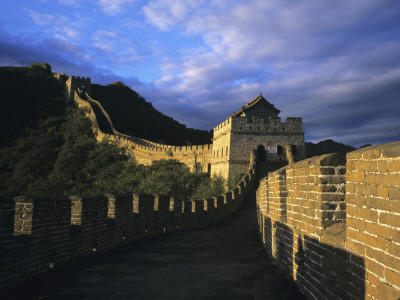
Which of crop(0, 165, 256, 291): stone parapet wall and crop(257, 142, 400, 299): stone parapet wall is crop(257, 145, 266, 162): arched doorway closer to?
crop(0, 165, 256, 291): stone parapet wall

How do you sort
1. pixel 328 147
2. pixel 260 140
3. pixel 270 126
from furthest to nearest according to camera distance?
pixel 328 147, pixel 270 126, pixel 260 140

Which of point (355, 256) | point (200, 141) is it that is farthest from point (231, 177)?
point (200, 141)

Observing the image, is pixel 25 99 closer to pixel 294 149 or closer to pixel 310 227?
pixel 294 149

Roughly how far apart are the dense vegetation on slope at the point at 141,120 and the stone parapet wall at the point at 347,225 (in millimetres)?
59969

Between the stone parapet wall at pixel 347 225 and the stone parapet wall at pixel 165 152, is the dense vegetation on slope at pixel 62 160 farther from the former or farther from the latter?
the stone parapet wall at pixel 347 225

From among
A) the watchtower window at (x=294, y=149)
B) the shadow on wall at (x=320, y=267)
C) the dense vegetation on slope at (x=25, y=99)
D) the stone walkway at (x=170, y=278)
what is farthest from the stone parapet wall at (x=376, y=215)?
the dense vegetation on slope at (x=25, y=99)

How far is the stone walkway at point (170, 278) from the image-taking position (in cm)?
479

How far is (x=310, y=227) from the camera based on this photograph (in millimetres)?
4285

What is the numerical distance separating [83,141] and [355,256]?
52.4 m

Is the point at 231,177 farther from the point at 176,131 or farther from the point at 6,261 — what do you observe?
the point at 176,131

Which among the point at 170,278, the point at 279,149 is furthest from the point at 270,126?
the point at 170,278

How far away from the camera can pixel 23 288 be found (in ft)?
17.0

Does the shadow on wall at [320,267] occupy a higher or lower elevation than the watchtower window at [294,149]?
lower

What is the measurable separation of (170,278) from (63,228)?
7.75 feet
